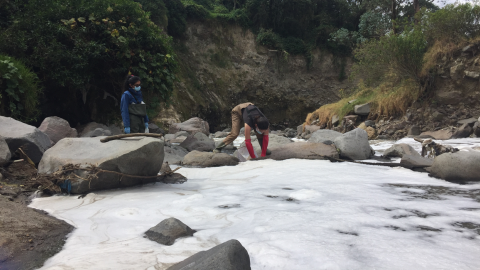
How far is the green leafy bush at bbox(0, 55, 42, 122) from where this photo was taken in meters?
6.55

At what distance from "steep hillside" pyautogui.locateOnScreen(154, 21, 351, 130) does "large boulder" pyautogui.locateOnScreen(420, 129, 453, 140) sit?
1326 centimetres

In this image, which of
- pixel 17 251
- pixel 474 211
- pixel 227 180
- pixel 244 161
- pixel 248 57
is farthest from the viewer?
pixel 248 57

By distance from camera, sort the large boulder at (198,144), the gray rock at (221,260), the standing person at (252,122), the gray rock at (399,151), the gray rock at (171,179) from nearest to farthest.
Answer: the gray rock at (221,260)
the gray rock at (171,179)
the standing person at (252,122)
the gray rock at (399,151)
the large boulder at (198,144)

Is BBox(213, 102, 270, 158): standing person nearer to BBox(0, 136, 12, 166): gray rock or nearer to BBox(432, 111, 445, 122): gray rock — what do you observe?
BBox(0, 136, 12, 166): gray rock

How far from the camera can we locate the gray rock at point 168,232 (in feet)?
6.30

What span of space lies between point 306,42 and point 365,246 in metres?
26.2

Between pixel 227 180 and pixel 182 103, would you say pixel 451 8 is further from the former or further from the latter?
pixel 182 103

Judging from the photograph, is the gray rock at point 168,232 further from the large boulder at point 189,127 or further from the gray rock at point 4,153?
the large boulder at point 189,127

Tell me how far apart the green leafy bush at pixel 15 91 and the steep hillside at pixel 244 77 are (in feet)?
40.8

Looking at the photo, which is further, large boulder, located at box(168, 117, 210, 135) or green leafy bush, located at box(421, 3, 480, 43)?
large boulder, located at box(168, 117, 210, 135)

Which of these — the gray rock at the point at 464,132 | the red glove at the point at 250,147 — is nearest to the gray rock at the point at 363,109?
the gray rock at the point at 464,132

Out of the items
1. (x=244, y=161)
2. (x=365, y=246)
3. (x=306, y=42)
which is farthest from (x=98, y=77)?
(x=306, y=42)

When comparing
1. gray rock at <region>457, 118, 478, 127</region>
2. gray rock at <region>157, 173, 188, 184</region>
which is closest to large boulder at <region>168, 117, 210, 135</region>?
gray rock at <region>157, 173, 188, 184</region>

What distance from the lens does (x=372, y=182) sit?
378cm
